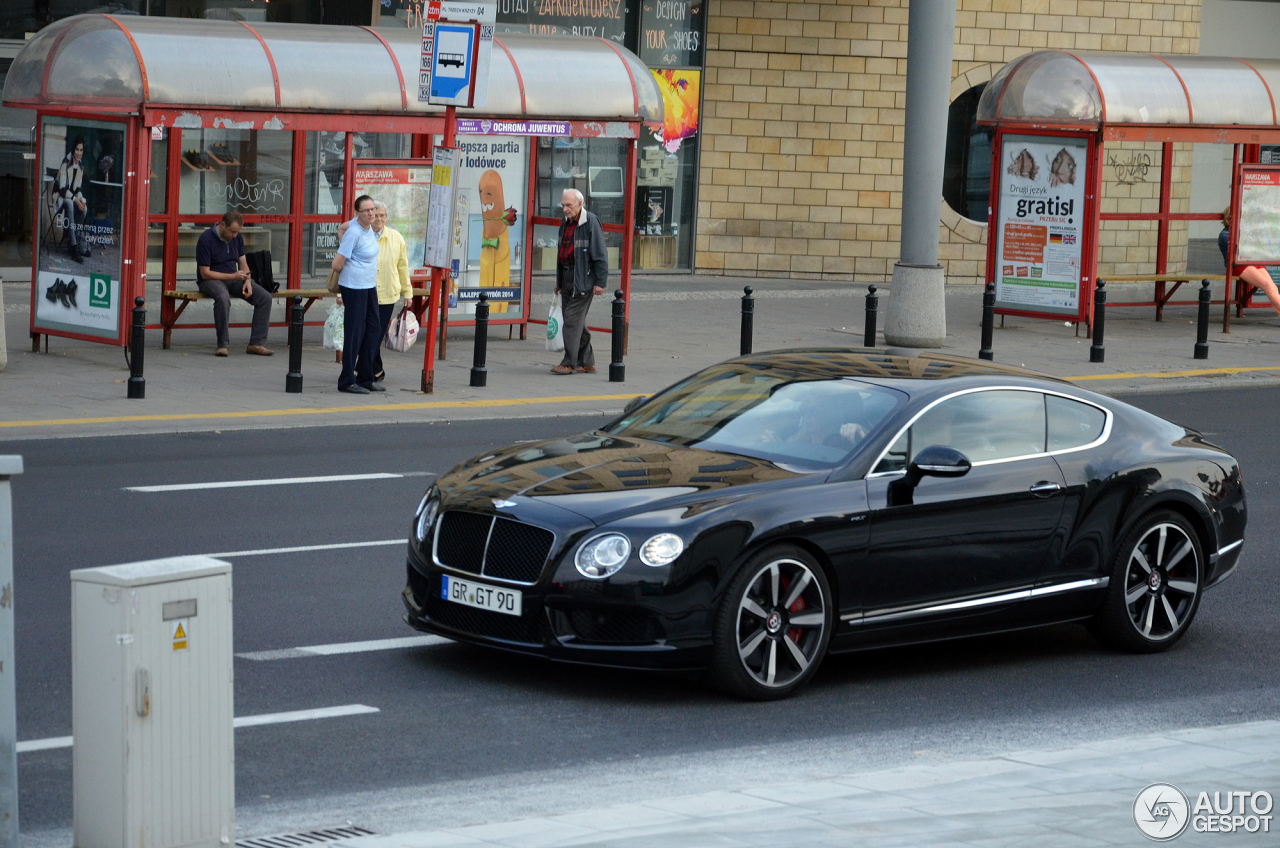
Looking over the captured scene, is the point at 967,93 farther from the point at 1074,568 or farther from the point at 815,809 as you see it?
the point at 815,809

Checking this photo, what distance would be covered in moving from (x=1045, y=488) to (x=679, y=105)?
21463 mm

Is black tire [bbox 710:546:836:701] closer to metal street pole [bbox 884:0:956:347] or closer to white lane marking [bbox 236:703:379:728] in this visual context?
white lane marking [bbox 236:703:379:728]

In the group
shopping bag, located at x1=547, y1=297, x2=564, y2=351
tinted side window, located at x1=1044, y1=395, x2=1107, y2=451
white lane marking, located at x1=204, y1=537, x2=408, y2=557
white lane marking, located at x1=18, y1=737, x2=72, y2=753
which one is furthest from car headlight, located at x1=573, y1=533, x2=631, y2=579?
shopping bag, located at x1=547, y1=297, x2=564, y2=351

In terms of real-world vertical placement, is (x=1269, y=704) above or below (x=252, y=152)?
below

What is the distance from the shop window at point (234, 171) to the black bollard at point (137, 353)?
5299 mm

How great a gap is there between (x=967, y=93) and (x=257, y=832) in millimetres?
26606

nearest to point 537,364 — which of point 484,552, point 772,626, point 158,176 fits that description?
point 158,176

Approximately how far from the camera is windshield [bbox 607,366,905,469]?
326 inches

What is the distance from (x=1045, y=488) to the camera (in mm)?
8547

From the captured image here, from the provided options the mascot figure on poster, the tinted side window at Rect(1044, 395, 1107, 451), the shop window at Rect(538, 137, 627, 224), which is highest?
the shop window at Rect(538, 137, 627, 224)

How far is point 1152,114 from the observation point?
23.8 m

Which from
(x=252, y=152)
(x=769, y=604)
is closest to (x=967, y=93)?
(x=252, y=152)

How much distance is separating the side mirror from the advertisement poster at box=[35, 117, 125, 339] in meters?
11.7

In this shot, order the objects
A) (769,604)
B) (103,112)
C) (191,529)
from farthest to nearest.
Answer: (103,112), (191,529), (769,604)
